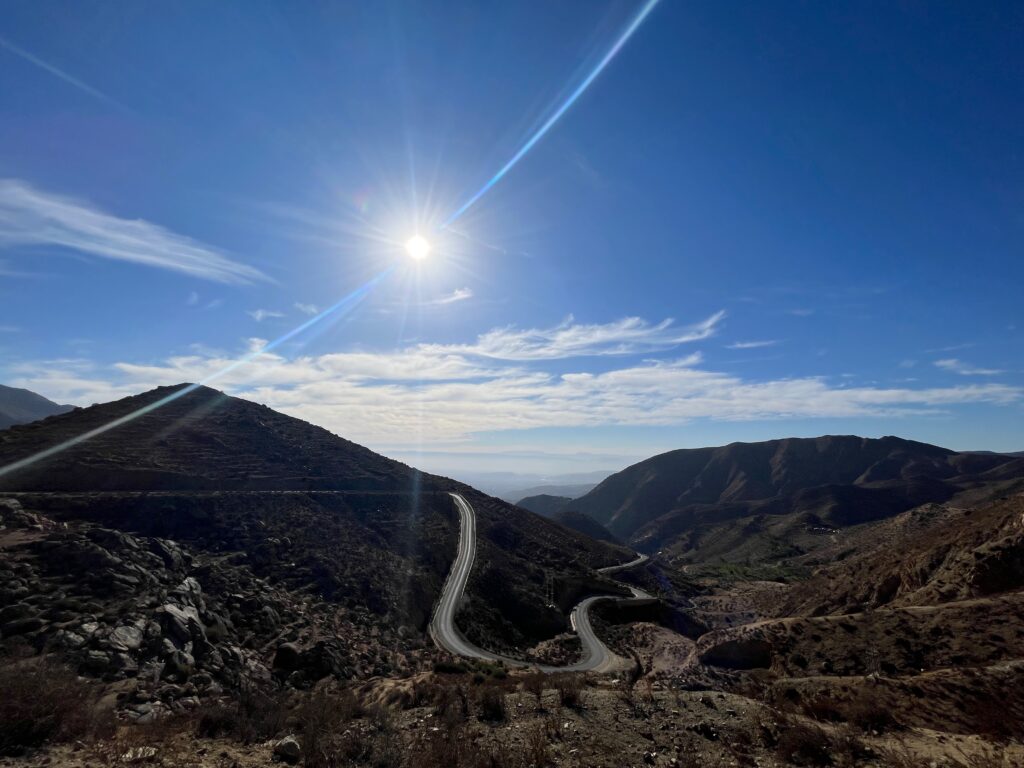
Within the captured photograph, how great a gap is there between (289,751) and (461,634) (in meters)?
26.5

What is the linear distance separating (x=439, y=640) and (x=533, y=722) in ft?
73.9

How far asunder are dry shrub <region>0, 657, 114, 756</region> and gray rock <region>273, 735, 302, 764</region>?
11.4 ft

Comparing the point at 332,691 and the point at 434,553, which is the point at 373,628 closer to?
the point at 332,691

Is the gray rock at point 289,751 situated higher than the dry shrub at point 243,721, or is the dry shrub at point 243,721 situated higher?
the gray rock at point 289,751

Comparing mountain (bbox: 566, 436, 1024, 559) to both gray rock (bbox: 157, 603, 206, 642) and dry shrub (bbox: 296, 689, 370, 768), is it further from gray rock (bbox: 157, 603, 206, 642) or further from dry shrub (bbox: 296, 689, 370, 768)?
dry shrub (bbox: 296, 689, 370, 768)

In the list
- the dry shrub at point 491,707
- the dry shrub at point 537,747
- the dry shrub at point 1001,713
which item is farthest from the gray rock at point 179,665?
the dry shrub at point 1001,713

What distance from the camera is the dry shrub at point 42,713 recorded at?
347 inches

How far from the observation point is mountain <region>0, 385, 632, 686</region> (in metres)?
18.7

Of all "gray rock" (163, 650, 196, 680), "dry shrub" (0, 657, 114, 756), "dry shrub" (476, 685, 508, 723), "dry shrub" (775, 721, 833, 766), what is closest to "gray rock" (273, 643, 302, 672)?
"gray rock" (163, 650, 196, 680)

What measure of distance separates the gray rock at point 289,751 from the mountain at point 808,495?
10883cm

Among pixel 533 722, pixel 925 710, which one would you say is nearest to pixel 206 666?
pixel 533 722

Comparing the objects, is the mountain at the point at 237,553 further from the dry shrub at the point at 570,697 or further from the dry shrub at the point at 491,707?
the dry shrub at the point at 570,697

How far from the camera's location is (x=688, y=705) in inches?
532

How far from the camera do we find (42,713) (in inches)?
372
